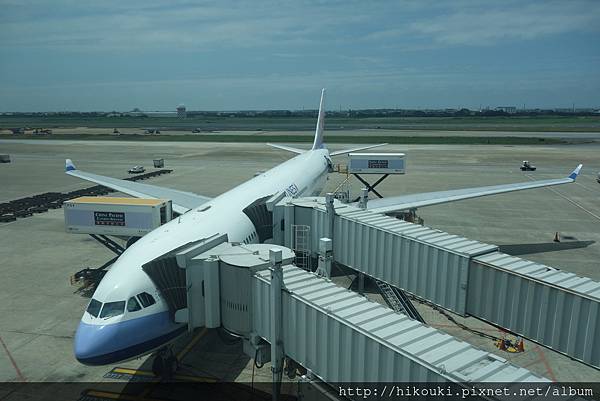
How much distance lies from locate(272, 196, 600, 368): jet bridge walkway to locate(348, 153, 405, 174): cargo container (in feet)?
83.0

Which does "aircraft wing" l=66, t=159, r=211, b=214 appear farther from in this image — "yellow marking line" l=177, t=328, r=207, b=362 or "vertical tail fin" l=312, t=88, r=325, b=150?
"vertical tail fin" l=312, t=88, r=325, b=150

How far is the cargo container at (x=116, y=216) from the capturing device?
24625 mm

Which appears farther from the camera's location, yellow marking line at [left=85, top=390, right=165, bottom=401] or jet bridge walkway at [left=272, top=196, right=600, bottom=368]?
yellow marking line at [left=85, top=390, right=165, bottom=401]

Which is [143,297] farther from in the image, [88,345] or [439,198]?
[439,198]

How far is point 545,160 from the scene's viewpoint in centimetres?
8394

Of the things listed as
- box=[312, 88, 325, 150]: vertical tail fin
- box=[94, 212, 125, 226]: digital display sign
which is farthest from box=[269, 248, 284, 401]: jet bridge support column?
box=[312, 88, 325, 150]: vertical tail fin

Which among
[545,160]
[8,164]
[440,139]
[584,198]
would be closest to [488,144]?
[440,139]

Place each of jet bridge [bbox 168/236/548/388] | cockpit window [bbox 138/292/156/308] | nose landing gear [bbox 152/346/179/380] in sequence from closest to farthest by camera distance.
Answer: jet bridge [bbox 168/236/548/388], cockpit window [bbox 138/292/156/308], nose landing gear [bbox 152/346/179/380]

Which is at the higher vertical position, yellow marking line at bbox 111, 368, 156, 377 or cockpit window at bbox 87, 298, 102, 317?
cockpit window at bbox 87, 298, 102, 317

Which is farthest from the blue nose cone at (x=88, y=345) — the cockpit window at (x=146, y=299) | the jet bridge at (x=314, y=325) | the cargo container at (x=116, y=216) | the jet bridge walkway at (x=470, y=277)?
the cargo container at (x=116, y=216)

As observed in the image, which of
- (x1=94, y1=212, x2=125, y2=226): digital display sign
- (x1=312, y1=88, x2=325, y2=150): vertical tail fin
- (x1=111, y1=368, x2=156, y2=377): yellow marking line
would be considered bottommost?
(x1=111, y1=368, x2=156, y2=377): yellow marking line

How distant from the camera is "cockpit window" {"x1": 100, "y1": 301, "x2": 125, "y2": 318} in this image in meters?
14.3

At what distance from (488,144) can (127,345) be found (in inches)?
Answer: 4707

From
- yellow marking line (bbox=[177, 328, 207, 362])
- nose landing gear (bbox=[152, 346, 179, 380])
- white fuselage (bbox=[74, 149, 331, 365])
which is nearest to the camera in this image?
white fuselage (bbox=[74, 149, 331, 365])
